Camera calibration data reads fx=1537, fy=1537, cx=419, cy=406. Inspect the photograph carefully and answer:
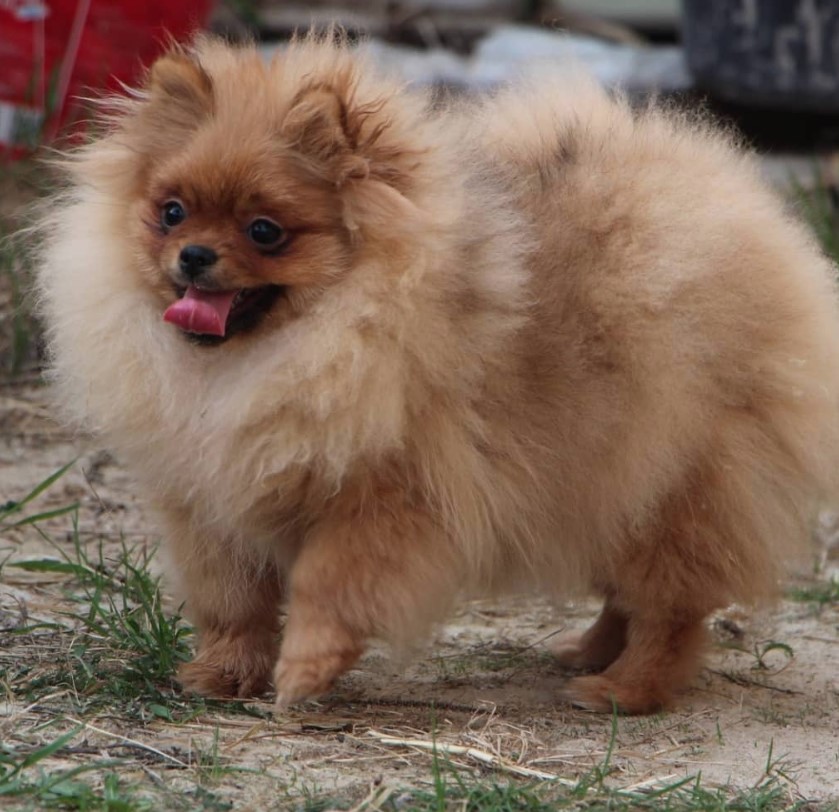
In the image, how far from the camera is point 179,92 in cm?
344

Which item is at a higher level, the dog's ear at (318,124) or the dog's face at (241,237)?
the dog's ear at (318,124)

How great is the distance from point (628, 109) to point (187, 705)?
1.89 meters

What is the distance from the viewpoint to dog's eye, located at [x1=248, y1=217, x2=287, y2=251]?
3.27 meters

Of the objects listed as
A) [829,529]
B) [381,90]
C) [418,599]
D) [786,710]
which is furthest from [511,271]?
[829,529]

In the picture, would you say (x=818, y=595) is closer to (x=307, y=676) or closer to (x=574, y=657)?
(x=574, y=657)

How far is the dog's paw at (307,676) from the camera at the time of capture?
3.33 meters

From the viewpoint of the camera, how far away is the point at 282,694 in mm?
3346

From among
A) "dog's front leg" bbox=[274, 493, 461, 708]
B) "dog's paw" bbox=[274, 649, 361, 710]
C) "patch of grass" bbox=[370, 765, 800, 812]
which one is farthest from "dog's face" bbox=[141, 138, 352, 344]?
"patch of grass" bbox=[370, 765, 800, 812]

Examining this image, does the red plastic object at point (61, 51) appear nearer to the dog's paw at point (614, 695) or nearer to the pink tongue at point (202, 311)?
the pink tongue at point (202, 311)

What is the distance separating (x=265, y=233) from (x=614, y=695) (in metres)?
1.42

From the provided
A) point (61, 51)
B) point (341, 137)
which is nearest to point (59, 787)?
point (341, 137)

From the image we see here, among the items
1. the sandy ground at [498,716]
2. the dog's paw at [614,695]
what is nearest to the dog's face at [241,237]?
the sandy ground at [498,716]

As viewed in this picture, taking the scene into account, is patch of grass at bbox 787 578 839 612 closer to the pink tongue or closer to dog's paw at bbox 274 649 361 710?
dog's paw at bbox 274 649 361 710

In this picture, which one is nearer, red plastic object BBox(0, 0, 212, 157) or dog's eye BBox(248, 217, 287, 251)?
dog's eye BBox(248, 217, 287, 251)
